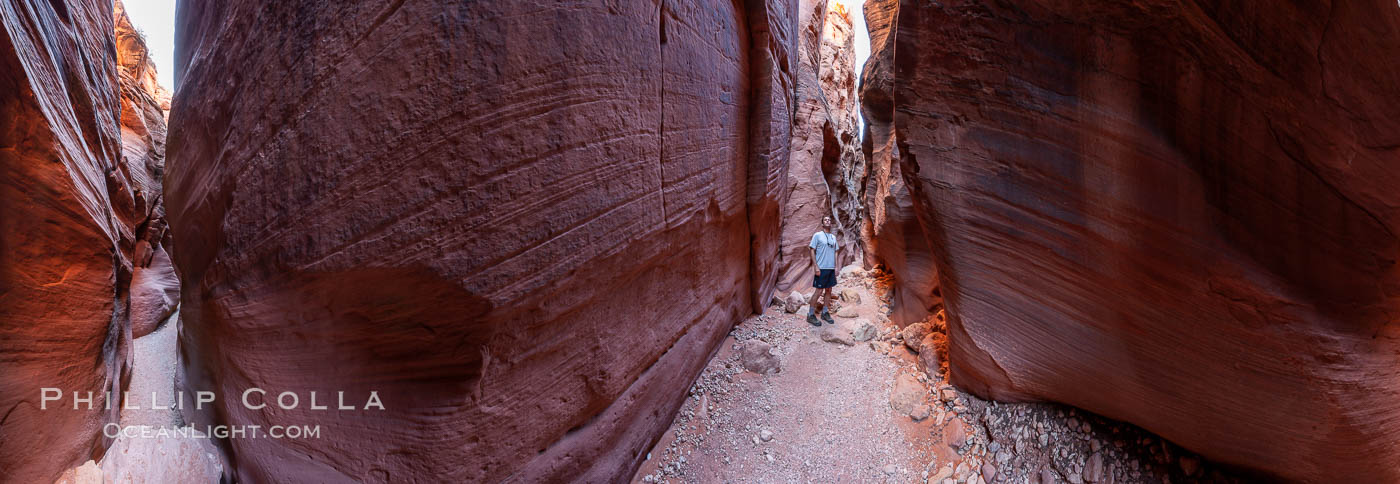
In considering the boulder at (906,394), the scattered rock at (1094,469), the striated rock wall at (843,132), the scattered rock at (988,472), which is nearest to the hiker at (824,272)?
the boulder at (906,394)

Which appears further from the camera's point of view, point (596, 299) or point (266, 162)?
point (596, 299)

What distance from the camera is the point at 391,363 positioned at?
235 centimetres

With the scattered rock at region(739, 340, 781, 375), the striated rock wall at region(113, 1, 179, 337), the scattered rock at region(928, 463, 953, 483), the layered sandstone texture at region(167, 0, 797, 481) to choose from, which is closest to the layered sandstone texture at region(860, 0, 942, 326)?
the scattered rock at region(739, 340, 781, 375)

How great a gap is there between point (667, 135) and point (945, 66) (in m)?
2.06

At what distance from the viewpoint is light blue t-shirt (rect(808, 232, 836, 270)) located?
577 cm

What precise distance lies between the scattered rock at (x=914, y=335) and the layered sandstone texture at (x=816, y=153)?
2488 millimetres

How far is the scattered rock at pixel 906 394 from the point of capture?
393 centimetres

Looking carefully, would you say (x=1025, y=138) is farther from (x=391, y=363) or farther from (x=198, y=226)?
(x=198, y=226)

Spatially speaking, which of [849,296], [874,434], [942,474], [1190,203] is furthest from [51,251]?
[849,296]

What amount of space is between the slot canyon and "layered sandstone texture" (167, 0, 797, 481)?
0.02 meters

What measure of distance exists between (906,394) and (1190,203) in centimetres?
236

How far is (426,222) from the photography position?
2.01m

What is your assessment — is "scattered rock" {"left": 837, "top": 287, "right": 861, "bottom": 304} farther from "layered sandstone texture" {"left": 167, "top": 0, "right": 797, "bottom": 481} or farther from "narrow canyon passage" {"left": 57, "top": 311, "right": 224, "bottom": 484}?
"narrow canyon passage" {"left": 57, "top": 311, "right": 224, "bottom": 484}

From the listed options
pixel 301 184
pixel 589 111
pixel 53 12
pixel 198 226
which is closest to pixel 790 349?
pixel 589 111
